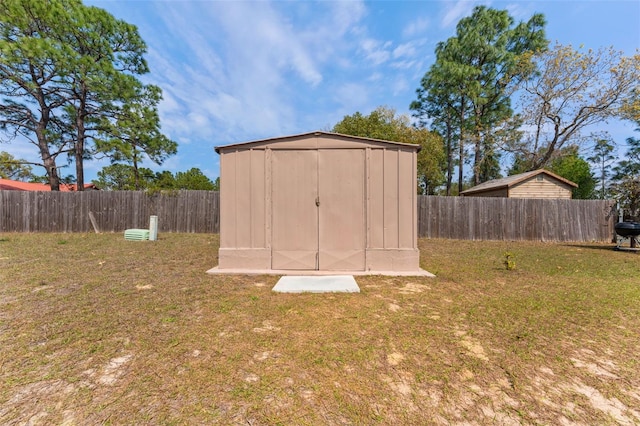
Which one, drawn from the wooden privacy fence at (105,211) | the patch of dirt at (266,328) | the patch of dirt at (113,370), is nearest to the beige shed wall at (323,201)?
the patch of dirt at (266,328)

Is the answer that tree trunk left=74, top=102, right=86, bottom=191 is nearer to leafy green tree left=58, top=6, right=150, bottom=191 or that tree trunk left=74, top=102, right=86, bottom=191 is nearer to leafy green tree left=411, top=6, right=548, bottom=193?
leafy green tree left=58, top=6, right=150, bottom=191

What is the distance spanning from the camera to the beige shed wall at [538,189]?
40.6ft

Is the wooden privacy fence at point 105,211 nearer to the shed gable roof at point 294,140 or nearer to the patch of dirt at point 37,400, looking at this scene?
the shed gable roof at point 294,140

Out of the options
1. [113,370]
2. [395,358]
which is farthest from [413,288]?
[113,370]

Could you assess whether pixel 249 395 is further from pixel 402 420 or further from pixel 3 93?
pixel 3 93

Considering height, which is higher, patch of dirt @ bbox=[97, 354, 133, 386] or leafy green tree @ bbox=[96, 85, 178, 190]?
leafy green tree @ bbox=[96, 85, 178, 190]

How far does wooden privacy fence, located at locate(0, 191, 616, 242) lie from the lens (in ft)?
33.7

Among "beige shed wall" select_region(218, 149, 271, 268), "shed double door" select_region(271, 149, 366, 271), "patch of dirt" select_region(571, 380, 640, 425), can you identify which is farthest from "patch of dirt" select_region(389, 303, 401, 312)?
"beige shed wall" select_region(218, 149, 271, 268)

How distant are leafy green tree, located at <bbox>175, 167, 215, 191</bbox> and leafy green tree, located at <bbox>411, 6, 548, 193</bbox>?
103 feet

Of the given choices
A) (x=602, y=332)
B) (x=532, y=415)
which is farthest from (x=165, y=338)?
(x=602, y=332)

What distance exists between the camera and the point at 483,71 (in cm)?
1873

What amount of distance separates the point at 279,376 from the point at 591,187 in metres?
33.7

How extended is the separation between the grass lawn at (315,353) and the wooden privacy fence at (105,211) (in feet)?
24.3

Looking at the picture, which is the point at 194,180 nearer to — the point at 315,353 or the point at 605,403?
the point at 315,353
